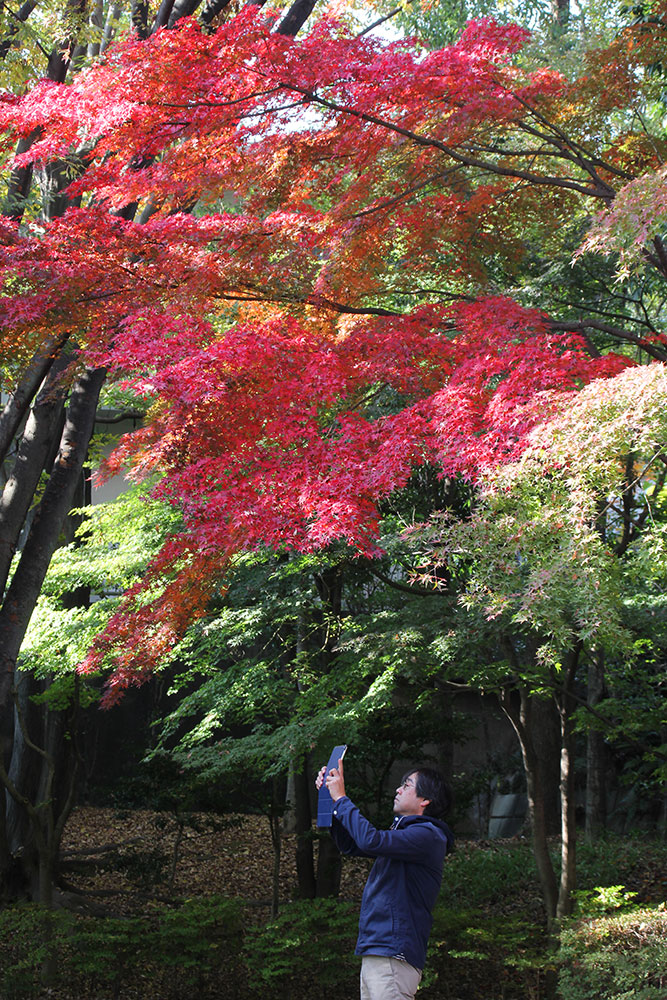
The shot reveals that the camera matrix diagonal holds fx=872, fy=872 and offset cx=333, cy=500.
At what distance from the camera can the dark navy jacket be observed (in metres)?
2.66

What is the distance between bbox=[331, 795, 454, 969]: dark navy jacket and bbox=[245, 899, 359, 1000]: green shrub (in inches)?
157

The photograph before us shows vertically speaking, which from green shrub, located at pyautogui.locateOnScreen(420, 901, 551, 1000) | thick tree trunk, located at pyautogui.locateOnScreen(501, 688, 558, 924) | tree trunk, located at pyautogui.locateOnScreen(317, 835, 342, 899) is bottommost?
green shrub, located at pyautogui.locateOnScreen(420, 901, 551, 1000)

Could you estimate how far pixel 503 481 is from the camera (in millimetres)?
4324

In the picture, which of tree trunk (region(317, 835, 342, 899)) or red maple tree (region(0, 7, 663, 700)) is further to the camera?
tree trunk (region(317, 835, 342, 899))

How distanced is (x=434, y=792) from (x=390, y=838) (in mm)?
252

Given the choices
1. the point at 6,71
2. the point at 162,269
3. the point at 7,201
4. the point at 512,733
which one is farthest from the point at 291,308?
the point at 512,733

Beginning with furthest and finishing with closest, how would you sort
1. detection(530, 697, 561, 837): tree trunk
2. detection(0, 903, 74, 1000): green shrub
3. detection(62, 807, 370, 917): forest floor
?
detection(530, 697, 561, 837): tree trunk → detection(62, 807, 370, 917): forest floor → detection(0, 903, 74, 1000): green shrub

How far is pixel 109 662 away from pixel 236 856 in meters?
6.57

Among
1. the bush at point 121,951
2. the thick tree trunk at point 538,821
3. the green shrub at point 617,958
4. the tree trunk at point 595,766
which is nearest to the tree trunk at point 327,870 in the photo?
the bush at point 121,951

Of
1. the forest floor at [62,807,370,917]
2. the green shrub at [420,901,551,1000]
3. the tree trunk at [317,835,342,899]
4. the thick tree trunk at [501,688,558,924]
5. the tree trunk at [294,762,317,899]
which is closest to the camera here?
the green shrub at [420,901,551,1000]

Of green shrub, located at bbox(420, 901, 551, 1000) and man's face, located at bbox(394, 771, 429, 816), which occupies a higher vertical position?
man's face, located at bbox(394, 771, 429, 816)

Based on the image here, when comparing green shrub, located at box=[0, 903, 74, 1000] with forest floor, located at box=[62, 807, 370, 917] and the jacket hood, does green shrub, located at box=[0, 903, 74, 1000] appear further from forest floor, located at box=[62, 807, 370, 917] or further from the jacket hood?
the jacket hood

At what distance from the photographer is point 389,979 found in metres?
2.67

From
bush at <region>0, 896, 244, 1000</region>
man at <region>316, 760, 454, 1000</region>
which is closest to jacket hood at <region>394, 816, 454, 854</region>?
man at <region>316, 760, 454, 1000</region>
